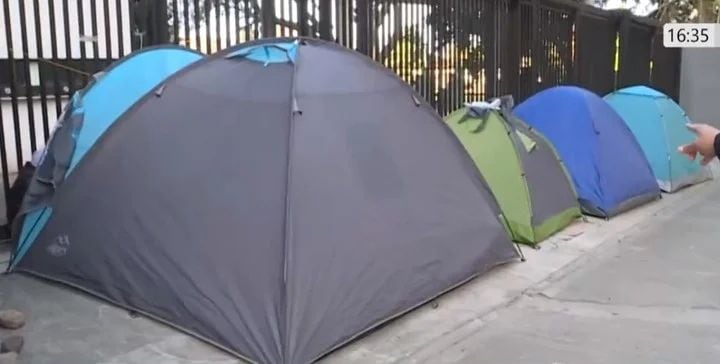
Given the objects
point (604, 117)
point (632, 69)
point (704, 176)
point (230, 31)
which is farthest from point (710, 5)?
point (230, 31)

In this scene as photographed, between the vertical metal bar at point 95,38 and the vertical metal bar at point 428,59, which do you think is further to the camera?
the vertical metal bar at point 428,59

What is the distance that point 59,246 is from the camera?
16.5ft

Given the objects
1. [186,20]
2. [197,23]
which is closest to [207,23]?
[197,23]

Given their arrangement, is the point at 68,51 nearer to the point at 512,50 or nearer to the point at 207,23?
the point at 207,23

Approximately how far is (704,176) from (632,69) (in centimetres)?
472

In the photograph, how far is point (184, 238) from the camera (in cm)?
442

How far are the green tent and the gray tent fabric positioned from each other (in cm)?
130

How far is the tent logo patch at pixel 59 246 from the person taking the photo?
4.97 meters

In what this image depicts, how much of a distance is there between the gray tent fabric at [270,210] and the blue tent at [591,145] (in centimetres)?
285

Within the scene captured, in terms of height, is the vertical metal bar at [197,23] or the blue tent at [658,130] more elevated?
the vertical metal bar at [197,23]

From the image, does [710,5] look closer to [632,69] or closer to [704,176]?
[632,69]

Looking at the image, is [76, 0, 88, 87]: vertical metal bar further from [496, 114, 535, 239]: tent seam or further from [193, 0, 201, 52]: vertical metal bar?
[496, 114, 535, 239]: tent seam

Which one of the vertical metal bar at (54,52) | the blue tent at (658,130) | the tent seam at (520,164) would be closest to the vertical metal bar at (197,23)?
the vertical metal bar at (54,52)

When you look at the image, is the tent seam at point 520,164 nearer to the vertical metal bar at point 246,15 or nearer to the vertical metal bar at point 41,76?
the vertical metal bar at point 246,15
